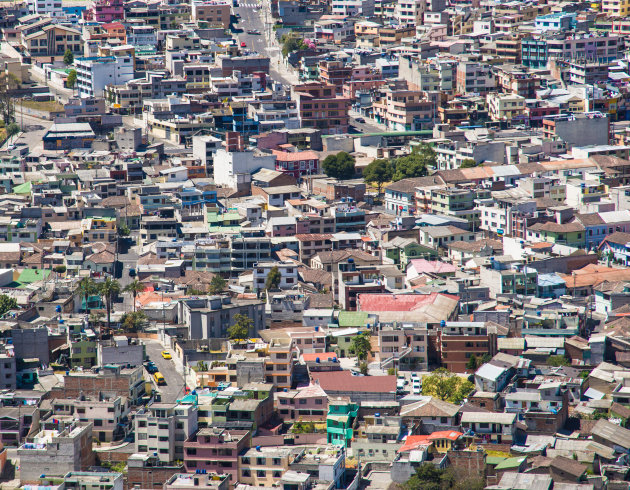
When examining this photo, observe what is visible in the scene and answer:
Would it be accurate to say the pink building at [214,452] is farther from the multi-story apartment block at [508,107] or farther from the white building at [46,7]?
the white building at [46,7]

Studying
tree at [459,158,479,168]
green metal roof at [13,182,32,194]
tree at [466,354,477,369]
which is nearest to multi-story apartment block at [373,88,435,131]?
tree at [459,158,479,168]

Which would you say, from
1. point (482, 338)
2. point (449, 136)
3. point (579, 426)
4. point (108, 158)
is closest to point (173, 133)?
point (108, 158)

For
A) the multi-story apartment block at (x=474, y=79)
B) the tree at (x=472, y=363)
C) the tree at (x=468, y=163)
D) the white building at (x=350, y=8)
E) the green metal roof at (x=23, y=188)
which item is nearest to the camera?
the tree at (x=472, y=363)

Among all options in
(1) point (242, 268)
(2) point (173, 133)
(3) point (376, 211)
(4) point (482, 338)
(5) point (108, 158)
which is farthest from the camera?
(2) point (173, 133)

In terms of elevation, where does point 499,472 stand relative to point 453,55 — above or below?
below

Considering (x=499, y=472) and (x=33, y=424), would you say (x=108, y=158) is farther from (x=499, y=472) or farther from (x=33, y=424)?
(x=499, y=472)

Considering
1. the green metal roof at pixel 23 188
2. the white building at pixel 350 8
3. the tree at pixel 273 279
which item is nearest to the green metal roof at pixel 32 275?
the tree at pixel 273 279

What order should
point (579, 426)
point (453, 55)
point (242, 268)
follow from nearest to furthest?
point (579, 426) < point (242, 268) < point (453, 55)

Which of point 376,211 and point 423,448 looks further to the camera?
point 376,211
